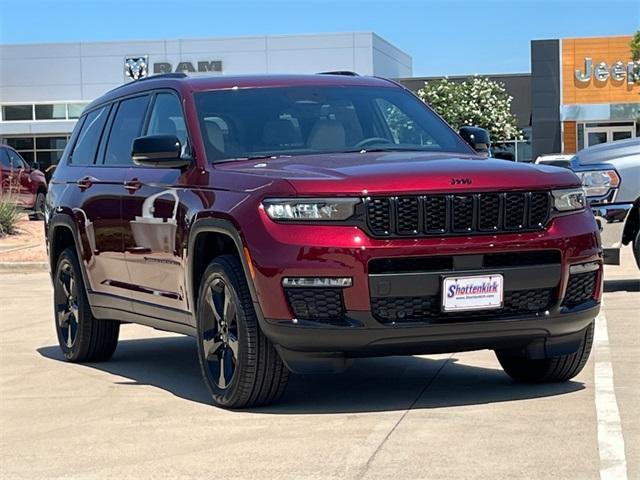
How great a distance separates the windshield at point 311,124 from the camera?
7.34 metres

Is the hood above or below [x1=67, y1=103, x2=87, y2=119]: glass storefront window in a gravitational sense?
below

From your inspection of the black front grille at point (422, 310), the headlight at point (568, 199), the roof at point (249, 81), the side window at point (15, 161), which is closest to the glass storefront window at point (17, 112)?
the side window at point (15, 161)

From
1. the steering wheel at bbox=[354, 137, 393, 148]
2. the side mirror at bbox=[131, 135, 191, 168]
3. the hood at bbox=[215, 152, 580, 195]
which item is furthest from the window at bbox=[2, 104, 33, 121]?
the hood at bbox=[215, 152, 580, 195]

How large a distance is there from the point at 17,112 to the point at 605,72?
26.2m

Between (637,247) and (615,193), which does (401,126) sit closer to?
(615,193)

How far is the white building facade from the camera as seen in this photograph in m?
56.1

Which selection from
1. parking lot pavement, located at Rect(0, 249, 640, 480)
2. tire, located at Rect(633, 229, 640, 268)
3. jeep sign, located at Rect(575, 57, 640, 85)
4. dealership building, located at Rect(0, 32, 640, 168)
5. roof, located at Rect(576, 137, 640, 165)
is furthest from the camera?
dealership building, located at Rect(0, 32, 640, 168)

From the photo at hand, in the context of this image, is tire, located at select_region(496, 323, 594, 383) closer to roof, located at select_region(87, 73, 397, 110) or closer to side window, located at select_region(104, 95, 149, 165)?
roof, located at select_region(87, 73, 397, 110)

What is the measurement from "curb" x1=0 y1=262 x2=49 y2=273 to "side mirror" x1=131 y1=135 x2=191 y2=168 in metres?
11.5

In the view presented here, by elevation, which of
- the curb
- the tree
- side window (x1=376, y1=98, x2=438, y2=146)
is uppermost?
the tree

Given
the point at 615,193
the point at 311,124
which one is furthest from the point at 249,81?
the point at 615,193

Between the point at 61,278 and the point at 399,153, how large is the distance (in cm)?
317

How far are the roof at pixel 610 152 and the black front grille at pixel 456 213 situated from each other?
5.74 m

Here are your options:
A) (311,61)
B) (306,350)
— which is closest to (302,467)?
(306,350)
